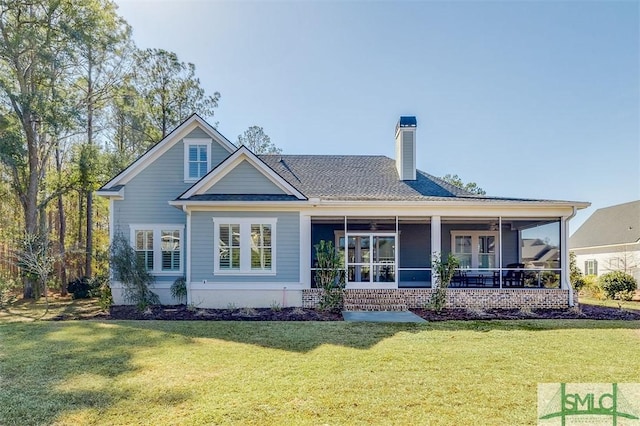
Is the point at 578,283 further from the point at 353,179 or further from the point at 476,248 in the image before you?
the point at 353,179

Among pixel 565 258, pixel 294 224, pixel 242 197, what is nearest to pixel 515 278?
pixel 565 258

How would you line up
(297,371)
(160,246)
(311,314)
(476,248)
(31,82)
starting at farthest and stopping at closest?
(31,82) → (476,248) → (160,246) → (311,314) → (297,371)

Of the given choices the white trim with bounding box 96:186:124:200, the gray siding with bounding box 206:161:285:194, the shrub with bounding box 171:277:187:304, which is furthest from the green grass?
the white trim with bounding box 96:186:124:200

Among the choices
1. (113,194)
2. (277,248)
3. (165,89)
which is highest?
(165,89)

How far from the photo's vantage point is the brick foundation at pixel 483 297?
40.5 feet

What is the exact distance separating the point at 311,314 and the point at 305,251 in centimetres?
221

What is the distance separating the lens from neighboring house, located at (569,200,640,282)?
21.8 meters

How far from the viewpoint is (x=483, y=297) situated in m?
12.5

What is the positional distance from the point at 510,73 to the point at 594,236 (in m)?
17.8

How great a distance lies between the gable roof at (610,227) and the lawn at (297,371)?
1757 cm

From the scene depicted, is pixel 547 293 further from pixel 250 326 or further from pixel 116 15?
pixel 116 15

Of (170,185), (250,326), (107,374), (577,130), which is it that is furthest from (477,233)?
(107,374)

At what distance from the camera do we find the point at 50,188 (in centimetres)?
1828

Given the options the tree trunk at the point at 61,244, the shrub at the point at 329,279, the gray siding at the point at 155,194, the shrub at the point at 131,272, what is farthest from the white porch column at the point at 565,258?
the tree trunk at the point at 61,244
